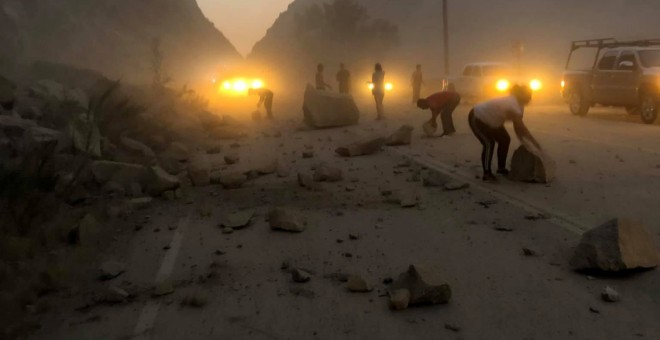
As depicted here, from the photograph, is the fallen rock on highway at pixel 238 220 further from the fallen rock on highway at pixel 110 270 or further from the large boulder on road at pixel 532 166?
the large boulder on road at pixel 532 166

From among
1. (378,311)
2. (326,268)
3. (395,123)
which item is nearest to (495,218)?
(326,268)

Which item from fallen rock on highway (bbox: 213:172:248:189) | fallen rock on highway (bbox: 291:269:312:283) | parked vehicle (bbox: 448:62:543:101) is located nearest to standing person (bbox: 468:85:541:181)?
fallen rock on highway (bbox: 213:172:248:189)

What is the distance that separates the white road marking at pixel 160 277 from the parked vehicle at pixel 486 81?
21.2 metres

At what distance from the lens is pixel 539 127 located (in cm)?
1788

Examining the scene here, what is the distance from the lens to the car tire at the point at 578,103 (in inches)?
831

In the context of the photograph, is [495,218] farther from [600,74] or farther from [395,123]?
[600,74]

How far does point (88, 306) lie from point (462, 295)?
10.3 ft

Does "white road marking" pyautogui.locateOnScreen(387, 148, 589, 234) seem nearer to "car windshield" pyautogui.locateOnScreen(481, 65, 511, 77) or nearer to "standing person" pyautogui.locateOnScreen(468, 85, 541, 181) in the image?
"standing person" pyautogui.locateOnScreen(468, 85, 541, 181)

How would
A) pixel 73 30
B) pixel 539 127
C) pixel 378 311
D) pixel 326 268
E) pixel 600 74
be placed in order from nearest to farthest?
pixel 378 311 → pixel 326 268 → pixel 539 127 → pixel 600 74 → pixel 73 30

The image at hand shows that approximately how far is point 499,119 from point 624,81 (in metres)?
11.3

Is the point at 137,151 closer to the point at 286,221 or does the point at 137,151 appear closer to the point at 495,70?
the point at 286,221

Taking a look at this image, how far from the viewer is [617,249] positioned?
5.59 m

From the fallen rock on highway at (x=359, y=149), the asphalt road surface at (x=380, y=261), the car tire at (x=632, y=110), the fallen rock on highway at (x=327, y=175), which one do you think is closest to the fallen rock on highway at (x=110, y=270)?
the asphalt road surface at (x=380, y=261)

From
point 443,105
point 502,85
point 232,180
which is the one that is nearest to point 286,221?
point 232,180
